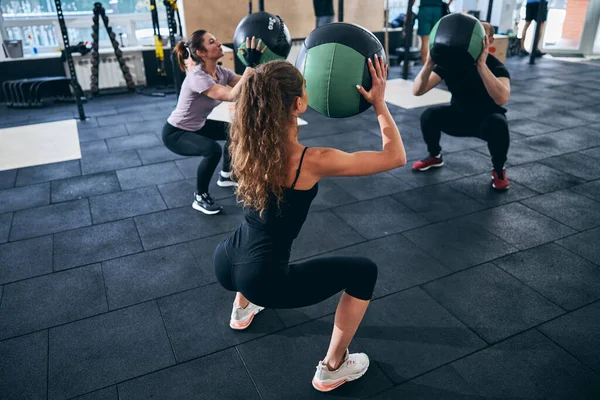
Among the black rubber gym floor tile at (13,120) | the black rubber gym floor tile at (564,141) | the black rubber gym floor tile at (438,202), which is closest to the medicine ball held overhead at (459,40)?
the black rubber gym floor tile at (438,202)

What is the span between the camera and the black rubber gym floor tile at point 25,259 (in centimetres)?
260

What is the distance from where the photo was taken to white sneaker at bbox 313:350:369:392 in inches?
70.6

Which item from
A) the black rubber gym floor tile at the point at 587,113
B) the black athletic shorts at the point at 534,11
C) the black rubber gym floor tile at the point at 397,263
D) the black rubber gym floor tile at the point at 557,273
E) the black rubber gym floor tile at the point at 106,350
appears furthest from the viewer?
the black athletic shorts at the point at 534,11

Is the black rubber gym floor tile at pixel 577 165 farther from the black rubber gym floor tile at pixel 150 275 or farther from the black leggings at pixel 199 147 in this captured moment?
the black rubber gym floor tile at pixel 150 275

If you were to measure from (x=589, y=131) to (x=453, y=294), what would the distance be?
3.40m

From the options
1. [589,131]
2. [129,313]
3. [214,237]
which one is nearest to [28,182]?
[214,237]

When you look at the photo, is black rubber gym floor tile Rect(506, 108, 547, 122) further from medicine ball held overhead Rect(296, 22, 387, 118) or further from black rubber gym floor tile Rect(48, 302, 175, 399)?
black rubber gym floor tile Rect(48, 302, 175, 399)

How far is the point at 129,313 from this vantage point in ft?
7.44

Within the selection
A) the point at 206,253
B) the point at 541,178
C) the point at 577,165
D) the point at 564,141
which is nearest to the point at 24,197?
the point at 206,253

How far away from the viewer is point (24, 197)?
3545 millimetres

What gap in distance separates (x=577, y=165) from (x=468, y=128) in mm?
1135

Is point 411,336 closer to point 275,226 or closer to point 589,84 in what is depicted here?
point 275,226

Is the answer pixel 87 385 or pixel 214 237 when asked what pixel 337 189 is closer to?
pixel 214 237

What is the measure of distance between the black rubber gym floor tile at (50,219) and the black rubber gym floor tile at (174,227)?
415 millimetres
